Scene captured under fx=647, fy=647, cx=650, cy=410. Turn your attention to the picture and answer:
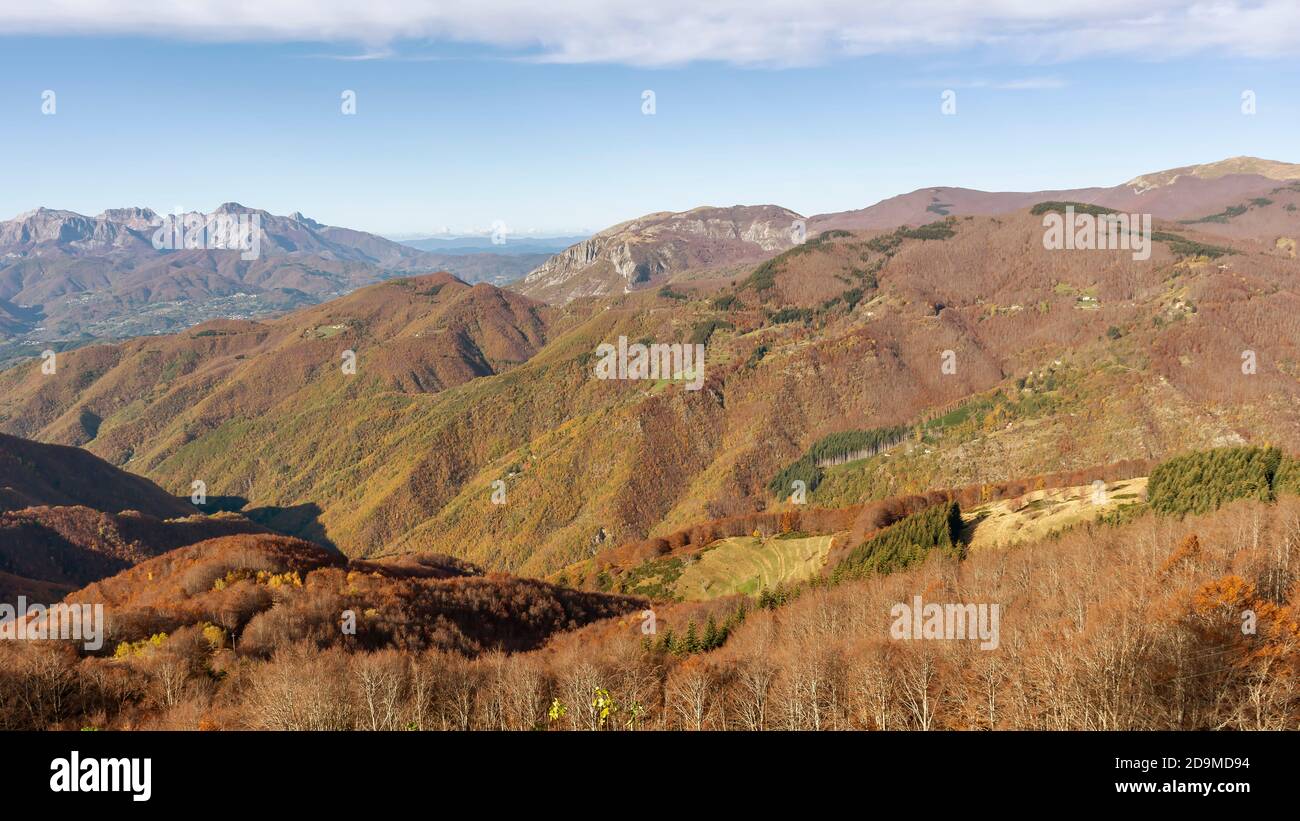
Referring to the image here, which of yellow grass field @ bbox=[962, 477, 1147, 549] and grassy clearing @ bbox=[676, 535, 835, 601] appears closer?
yellow grass field @ bbox=[962, 477, 1147, 549]

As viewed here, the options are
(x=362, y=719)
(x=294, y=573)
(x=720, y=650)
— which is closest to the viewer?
(x=362, y=719)

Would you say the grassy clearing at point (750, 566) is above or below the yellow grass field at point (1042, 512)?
below

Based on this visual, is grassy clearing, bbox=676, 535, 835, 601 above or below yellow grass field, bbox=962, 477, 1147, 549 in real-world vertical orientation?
below

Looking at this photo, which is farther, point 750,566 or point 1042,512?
point 750,566

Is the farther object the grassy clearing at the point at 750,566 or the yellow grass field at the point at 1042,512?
the grassy clearing at the point at 750,566

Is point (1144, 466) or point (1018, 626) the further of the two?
point (1144, 466)

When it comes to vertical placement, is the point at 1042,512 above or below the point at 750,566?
above

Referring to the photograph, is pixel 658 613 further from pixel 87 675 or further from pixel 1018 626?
pixel 87 675

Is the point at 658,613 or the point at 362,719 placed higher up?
the point at 362,719
